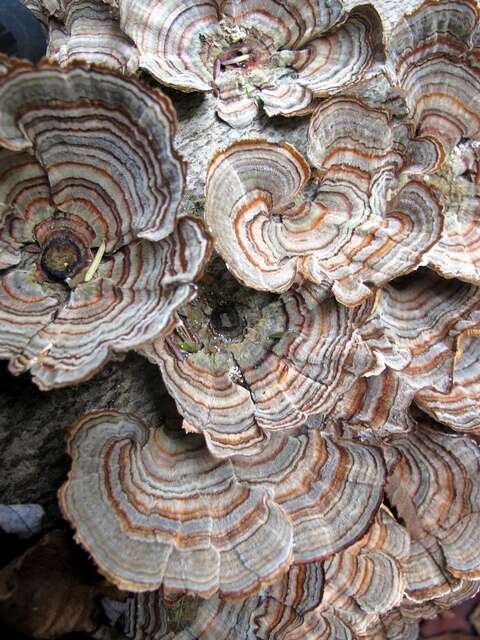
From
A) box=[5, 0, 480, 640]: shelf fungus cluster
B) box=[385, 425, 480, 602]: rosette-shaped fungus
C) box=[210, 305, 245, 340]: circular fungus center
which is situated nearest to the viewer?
box=[5, 0, 480, 640]: shelf fungus cluster

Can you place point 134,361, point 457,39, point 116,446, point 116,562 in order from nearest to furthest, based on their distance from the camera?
point 116,562 → point 116,446 → point 134,361 → point 457,39

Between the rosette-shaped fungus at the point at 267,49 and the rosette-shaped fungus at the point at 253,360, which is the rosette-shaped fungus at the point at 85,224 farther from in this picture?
the rosette-shaped fungus at the point at 267,49

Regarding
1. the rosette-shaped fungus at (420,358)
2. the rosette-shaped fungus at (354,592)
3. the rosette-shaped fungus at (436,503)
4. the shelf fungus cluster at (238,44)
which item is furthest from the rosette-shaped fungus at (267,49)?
the rosette-shaped fungus at (354,592)

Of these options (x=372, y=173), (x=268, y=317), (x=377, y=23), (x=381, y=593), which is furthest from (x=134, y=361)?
(x=377, y=23)

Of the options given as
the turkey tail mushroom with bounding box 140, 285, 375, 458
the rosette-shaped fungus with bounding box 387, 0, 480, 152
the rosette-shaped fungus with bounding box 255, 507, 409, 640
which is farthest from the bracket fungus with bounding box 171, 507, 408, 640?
the rosette-shaped fungus with bounding box 387, 0, 480, 152

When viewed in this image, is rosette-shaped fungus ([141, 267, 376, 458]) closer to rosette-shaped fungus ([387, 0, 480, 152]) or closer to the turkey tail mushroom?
the turkey tail mushroom

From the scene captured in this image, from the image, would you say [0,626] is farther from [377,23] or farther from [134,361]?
[377,23]

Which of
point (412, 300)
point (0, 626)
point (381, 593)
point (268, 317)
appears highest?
point (412, 300)
